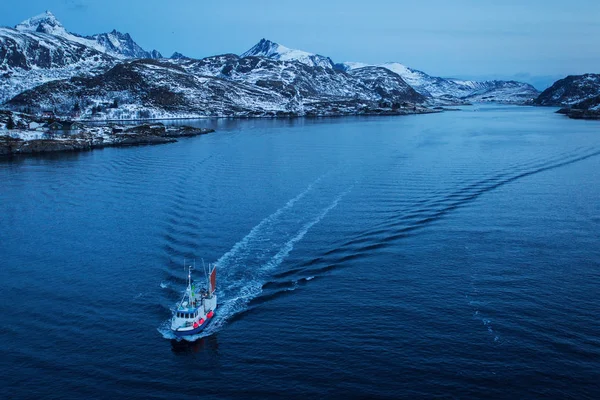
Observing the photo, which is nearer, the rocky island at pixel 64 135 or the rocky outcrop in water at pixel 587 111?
the rocky island at pixel 64 135

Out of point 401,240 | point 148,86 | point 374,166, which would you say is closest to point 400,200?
point 401,240

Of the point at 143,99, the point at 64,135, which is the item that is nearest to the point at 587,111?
the point at 143,99

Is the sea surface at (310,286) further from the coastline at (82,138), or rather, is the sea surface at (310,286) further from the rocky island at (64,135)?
the rocky island at (64,135)

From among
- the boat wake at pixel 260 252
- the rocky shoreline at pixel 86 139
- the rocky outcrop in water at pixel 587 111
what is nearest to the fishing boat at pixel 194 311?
the boat wake at pixel 260 252

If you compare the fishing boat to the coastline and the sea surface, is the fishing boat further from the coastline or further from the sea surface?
the coastline

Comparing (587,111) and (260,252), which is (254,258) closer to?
(260,252)

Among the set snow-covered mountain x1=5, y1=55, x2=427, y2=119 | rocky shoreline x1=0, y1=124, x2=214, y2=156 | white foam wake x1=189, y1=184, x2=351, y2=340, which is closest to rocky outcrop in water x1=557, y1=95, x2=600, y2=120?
snow-covered mountain x1=5, y1=55, x2=427, y2=119
